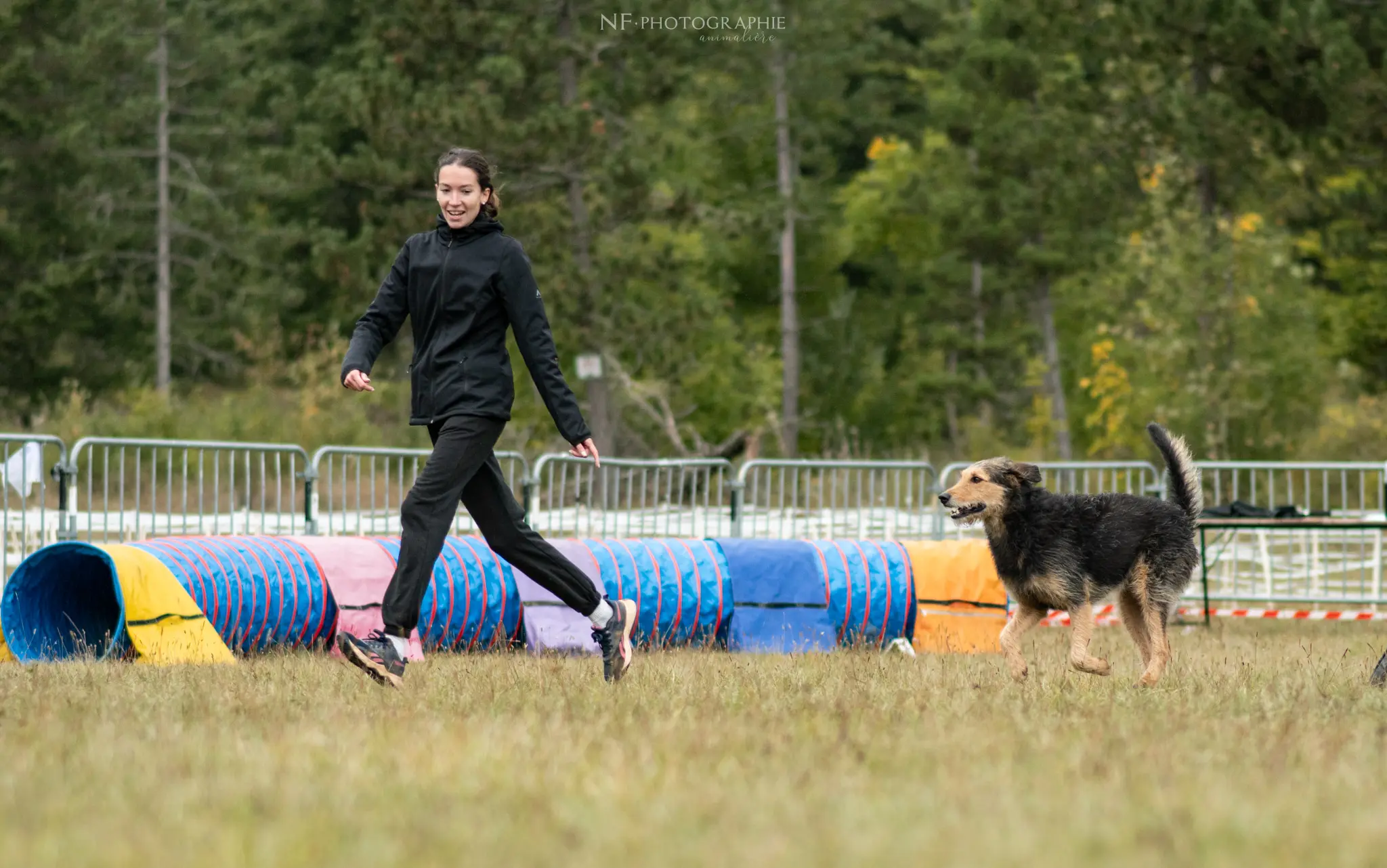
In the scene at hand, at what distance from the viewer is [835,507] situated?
52.0 ft

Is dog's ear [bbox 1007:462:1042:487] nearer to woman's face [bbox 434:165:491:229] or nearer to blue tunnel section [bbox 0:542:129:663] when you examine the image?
woman's face [bbox 434:165:491:229]

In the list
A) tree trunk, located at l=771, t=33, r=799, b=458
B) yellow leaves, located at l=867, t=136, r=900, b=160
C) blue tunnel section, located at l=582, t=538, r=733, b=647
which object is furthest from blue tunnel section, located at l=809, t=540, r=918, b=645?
yellow leaves, located at l=867, t=136, r=900, b=160

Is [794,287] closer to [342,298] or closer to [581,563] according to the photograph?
[342,298]

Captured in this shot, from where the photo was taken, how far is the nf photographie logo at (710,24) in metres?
26.0

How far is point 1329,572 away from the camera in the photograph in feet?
53.0

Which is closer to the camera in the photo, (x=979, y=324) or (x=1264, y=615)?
(x=1264, y=615)

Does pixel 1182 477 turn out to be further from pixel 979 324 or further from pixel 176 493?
pixel 979 324

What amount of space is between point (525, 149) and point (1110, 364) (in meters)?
10.4

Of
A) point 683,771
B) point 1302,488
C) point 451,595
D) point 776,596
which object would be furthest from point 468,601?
point 1302,488

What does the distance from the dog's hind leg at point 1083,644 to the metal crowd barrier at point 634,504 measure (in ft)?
21.2

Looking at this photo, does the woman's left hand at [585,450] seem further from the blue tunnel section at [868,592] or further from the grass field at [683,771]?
the blue tunnel section at [868,592]

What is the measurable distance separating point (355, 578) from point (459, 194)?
3308 millimetres

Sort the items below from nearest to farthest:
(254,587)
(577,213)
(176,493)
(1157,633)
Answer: (1157,633) → (254,587) → (176,493) → (577,213)

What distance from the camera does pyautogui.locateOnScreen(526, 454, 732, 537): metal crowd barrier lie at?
560 inches
